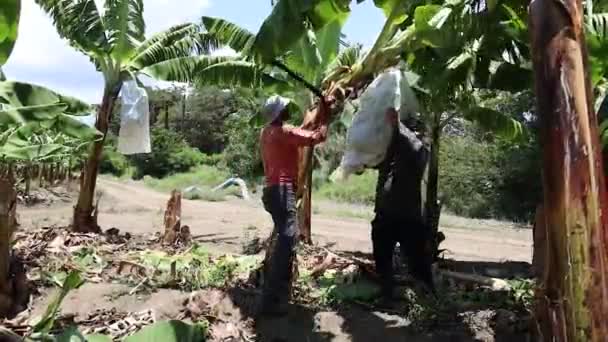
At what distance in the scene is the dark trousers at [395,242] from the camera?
21.5 ft

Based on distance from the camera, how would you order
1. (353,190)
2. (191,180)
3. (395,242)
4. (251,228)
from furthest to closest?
1. (191,180)
2. (353,190)
3. (251,228)
4. (395,242)

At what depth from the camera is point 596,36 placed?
599cm

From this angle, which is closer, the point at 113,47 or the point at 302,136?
the point at 302,136

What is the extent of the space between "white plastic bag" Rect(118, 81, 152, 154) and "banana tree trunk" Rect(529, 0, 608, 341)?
8.66 m

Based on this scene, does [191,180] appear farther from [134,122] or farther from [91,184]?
[134,122]

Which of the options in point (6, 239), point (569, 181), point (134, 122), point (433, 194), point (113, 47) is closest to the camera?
point (569, 181)

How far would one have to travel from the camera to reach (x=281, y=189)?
249 inches

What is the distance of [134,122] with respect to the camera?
11570 mm

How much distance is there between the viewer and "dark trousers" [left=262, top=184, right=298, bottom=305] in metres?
6.28

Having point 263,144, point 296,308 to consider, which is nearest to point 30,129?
point 263,144

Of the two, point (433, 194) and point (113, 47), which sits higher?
point (113, 47)

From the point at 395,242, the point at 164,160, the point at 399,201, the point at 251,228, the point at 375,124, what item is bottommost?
the point at 251,228

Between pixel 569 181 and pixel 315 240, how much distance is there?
1049cm

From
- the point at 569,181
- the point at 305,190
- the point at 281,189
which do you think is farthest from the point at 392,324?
the point at 305,190
